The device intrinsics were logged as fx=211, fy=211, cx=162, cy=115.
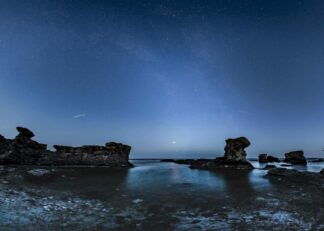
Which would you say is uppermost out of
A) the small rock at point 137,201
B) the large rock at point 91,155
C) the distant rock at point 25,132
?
the distant rock at point 25,132

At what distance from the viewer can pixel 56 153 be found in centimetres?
4622

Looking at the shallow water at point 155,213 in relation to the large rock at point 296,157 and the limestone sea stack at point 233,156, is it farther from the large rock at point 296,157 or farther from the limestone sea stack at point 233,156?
the large rock at point 296,157

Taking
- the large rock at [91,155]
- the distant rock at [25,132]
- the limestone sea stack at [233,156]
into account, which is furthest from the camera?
the limestone sea stack at [233,156]

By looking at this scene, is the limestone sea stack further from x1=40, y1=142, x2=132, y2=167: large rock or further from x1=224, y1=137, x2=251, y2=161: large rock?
x1=40, y1=142, x2=132, y2=167: large rock

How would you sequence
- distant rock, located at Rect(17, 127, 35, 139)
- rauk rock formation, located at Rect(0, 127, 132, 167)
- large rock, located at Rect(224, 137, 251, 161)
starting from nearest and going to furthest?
rauk rock formation, located at Rect(0, 127, 132, 167) → distant rock, located at Rect(17, 127, 35, 139) → large rock, located at Rect(224, 137, 251, 161)

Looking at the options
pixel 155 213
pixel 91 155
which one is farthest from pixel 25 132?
pixel 155 213

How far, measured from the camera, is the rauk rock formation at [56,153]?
4002 cm

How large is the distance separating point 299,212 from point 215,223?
4.17m

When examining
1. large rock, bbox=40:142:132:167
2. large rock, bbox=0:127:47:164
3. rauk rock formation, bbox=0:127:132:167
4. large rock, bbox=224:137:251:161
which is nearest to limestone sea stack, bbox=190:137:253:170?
large rock, bbox=224:137:251:161

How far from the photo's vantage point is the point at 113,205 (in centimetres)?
1016

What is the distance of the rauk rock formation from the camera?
40019 mm

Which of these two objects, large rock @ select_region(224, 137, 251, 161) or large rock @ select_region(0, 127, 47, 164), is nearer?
large rock @ select_region(0, 127, 47, 164)

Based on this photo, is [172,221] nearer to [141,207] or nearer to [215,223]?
[215,223]

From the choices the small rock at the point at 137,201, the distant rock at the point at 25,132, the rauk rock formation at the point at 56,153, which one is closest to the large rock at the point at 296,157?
the rauk rock formation at the point at 56,153
